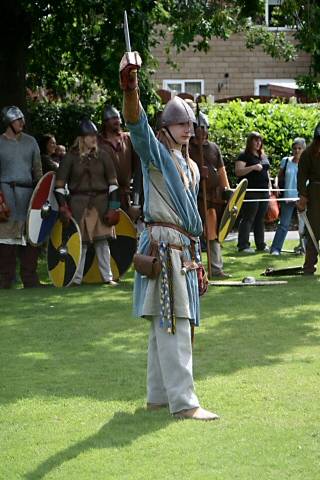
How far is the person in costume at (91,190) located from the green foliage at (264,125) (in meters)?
9.01

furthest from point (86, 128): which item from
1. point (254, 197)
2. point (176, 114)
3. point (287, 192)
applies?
point (176, 114)

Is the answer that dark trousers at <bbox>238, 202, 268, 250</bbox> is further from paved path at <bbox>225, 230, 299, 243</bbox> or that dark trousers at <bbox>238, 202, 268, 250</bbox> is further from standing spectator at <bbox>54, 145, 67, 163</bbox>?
standing spectator at <bbox>54, 145, 67, 163</bbox>

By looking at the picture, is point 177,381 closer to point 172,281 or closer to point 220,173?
point 172,281

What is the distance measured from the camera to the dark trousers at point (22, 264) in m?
13.4

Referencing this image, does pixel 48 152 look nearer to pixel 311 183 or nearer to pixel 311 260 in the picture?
pixel 311 183

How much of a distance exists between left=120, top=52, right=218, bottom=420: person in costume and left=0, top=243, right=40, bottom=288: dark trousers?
6.34 meters

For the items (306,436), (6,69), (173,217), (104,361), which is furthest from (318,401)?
(6,69)

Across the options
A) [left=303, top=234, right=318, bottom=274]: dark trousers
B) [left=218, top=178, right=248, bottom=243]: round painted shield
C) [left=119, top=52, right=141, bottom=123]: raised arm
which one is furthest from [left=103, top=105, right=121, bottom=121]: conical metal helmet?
[left=119, top=52, right=141, bottom=123]: raised arm

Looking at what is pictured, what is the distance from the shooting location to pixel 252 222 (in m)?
18.0

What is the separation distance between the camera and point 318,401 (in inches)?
288

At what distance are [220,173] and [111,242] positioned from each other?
1446mm

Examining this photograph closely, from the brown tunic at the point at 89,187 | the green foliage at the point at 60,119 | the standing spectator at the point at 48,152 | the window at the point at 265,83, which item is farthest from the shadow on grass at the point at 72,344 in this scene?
the window at the point at 265,83

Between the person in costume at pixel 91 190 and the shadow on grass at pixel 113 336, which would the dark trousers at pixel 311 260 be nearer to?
the shadow on grass at pixel 113 336

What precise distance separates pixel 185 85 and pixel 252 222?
19.1 metres
